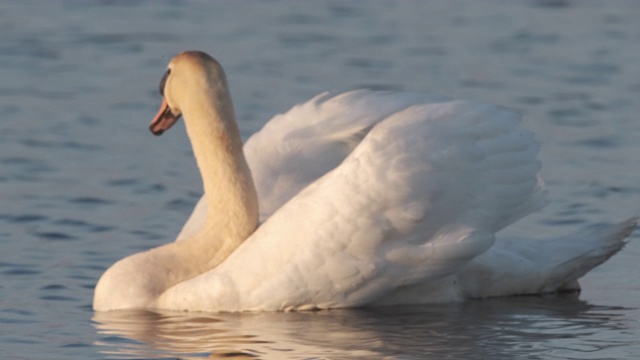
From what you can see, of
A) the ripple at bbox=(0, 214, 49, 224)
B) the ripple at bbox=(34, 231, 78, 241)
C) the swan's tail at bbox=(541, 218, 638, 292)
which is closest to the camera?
the swan's tail at bbox=(541, 218, 638, 292)

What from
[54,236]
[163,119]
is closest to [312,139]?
[163,119]

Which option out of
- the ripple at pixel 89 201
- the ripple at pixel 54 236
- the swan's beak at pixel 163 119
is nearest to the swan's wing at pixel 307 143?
the swan's beak at pixel 163 119

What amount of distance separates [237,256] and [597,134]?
490 cm

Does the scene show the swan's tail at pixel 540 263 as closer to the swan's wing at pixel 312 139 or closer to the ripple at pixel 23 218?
the swan's wing at pixel 312 139

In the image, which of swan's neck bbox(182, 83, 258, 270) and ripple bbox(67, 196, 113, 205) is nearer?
swan's neck bbox(182, 83, 258, 270)

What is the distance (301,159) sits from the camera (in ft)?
34.9

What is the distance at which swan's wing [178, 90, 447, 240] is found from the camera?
10.4m

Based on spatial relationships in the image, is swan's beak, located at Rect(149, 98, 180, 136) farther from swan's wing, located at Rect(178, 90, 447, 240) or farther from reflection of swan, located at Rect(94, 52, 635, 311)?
swan's wing, located at Rect(178, 90, 447, 240)

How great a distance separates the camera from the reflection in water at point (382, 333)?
29.7ft

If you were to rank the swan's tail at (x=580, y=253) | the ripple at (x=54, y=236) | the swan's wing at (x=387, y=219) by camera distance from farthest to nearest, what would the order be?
the ripple at (x=54, y=236) → the swan's tail at (x=580, y=253) → the swan's wing at (x=387, y=219)

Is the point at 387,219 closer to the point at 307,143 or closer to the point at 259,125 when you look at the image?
the point at 307,143

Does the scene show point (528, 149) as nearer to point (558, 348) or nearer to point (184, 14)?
point (558, 348)

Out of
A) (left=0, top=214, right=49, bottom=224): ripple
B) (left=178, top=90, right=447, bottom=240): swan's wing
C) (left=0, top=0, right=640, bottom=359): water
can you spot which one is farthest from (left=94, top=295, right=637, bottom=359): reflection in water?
(left=0, top=214, right=49, bottom=224): ripple

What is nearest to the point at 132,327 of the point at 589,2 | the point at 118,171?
the point at 118,171
